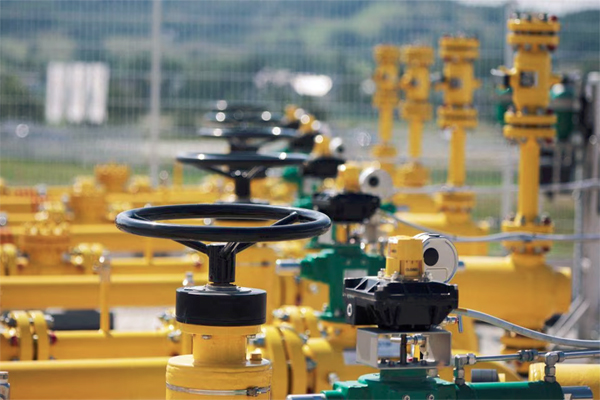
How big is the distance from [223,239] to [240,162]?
6.32ft

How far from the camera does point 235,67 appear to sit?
12.0m

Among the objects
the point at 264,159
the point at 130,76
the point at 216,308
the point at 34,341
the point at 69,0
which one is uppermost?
the point at 69,0

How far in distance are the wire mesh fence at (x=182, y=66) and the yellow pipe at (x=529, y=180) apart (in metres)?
6.47

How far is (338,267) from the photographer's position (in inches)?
154

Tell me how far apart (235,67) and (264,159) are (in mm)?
8002

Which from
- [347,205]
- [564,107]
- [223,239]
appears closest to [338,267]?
[347,205]

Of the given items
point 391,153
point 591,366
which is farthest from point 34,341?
point 391,153

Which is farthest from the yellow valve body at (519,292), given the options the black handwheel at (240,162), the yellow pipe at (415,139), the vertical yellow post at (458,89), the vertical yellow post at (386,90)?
the vertical yellow post at (386,90)

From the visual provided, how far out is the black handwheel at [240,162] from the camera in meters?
4.02

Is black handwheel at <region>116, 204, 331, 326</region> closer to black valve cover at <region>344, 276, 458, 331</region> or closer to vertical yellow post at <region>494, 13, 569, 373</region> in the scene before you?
black valve cover at <region>344, 276, 458, 331</region>

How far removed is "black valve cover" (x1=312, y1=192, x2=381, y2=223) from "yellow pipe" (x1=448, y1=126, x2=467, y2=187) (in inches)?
151

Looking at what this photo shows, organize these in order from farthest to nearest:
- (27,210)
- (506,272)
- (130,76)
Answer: (130,76) → (27,210) → (506,272)

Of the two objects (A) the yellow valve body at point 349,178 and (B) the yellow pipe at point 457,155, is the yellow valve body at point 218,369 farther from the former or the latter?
(B) the yellow pipe at point 457,155

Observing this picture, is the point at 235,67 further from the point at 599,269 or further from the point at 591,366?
the point at 591,366
